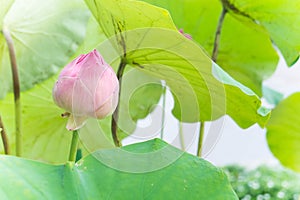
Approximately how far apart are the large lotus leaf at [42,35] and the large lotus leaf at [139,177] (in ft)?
0.67

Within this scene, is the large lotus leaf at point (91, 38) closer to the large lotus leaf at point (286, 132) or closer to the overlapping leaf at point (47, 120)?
the overlapping leaf at point (47, 120)

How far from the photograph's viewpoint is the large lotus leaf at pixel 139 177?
43cm

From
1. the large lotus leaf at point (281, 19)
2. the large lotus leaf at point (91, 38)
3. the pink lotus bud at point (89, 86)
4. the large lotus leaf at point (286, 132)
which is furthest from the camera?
the large lotus leaf at point (286, 132)

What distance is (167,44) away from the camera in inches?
17.2

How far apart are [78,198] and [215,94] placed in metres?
0.14

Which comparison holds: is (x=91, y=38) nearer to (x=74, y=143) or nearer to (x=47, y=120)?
(x=47, y=120)

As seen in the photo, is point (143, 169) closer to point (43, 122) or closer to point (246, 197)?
point (43, 122)

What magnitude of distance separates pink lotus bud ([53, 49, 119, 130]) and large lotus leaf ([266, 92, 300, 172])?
1.31 feet

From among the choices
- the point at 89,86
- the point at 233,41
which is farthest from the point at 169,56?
the point at 233,41

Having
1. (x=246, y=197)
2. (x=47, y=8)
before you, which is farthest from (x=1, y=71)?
(x=246, y=197)

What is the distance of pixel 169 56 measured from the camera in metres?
0.45

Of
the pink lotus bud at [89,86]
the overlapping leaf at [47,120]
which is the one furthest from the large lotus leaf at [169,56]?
the overlapping leaf at [47,120]

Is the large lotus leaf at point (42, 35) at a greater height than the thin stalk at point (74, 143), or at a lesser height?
greater

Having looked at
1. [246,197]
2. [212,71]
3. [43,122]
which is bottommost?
[246,197]
